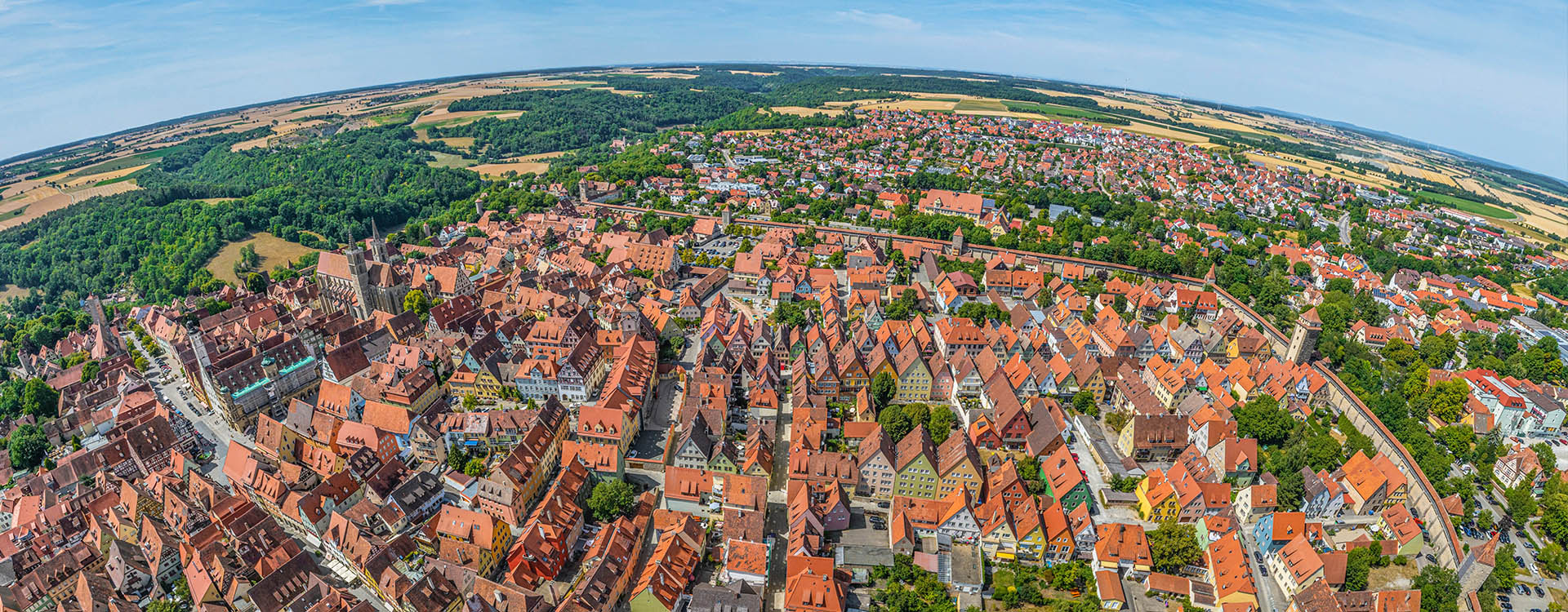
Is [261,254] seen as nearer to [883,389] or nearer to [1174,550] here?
[883,389]

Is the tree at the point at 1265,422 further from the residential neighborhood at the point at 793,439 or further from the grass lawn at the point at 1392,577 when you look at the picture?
the grass lawn at the point at 1392,577

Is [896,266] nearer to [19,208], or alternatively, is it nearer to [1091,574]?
[1091,574]

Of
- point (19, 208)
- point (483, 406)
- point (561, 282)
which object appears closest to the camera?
point (483, 406)

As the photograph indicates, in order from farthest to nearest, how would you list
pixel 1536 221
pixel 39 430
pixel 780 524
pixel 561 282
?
1. pixel 1536 221
2. pixel 561 282
3. pixel 39 430
4. pixel 780 524

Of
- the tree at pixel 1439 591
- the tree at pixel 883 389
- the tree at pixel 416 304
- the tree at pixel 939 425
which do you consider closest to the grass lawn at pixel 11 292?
the tree at pixel 416 304

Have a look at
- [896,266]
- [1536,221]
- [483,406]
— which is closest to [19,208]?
[483,406]

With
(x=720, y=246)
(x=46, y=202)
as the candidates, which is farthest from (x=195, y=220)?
(x=720, y=246)

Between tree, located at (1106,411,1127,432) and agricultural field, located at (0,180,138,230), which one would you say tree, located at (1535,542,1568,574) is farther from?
agricultural field, located at (0,180,138,230)
